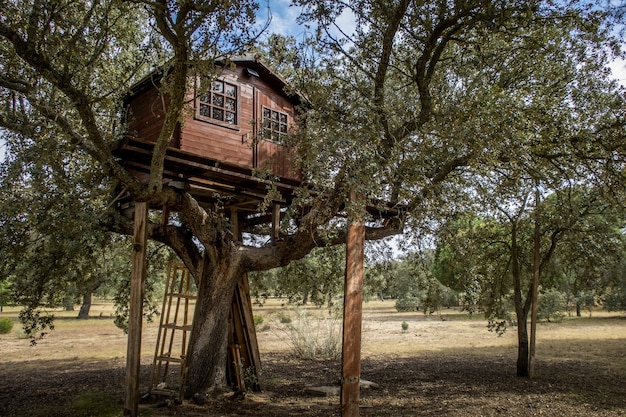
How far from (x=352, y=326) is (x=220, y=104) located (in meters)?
5.93

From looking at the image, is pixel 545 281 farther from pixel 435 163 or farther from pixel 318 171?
pixel 318 171

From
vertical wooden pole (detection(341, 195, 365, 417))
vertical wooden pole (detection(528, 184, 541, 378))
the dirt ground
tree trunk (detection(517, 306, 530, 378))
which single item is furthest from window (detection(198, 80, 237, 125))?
tree trunk (detection(517, 306, 530, 378))

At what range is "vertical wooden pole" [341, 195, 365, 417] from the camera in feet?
21.3

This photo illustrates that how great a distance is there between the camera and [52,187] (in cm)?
907

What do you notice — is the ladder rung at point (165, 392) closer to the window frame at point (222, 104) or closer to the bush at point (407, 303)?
the window frame at point (222, 104)

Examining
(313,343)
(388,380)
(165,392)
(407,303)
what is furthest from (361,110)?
(407,303)

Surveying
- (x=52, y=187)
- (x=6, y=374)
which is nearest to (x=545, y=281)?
(x=52, y=187)

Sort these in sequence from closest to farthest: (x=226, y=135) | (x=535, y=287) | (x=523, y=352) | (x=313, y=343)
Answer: (x=226, y=135), (x=535, y=287), (x=523, y=352), (x=313, y=343)

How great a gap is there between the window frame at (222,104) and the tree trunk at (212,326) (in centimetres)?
286

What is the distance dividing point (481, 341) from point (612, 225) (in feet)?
39.0

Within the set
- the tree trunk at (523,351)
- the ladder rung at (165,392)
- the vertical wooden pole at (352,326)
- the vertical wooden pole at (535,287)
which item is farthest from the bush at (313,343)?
the vertical wooden pole at (352,326)

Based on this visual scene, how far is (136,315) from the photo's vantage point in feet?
26.7

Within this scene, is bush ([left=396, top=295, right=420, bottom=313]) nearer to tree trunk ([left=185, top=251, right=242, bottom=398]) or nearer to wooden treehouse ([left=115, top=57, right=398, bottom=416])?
wooden treehouse ([left=115, top=57, right=398, bottom=416])

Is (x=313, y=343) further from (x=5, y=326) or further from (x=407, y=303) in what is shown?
(x=407, y=303)
